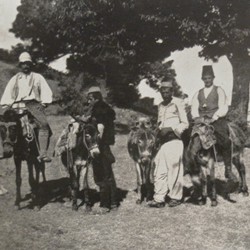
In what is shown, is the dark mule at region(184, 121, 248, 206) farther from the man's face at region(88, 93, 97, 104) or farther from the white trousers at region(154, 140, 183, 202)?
the man's face at region(88, 93, 97, 104)

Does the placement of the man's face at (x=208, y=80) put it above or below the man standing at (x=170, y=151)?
above

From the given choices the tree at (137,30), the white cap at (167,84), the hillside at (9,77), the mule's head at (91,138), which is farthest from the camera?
the hillside at (9,77)

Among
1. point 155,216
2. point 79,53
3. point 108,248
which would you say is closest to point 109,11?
point 79,53

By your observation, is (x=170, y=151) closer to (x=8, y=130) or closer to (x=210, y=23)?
(x=8, y=130)

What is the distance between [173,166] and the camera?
8.66 meters

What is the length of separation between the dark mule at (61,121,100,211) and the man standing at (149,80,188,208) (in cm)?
129

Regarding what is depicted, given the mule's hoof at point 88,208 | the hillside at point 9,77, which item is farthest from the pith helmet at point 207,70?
the hillside at point 9,77

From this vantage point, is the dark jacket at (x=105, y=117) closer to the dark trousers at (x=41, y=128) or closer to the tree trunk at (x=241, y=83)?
the dark trousers at (x=41, y=128)

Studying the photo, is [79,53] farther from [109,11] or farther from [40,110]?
[40,110]

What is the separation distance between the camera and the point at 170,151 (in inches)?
340

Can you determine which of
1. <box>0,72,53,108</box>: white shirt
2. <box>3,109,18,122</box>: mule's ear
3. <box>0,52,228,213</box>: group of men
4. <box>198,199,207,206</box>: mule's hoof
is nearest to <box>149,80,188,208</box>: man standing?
Answer: <box>0,52,228,213</box>: group of men

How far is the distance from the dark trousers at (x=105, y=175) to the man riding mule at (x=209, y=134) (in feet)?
4.97

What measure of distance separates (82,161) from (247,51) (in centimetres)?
970

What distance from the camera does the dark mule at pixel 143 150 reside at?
345 inches
